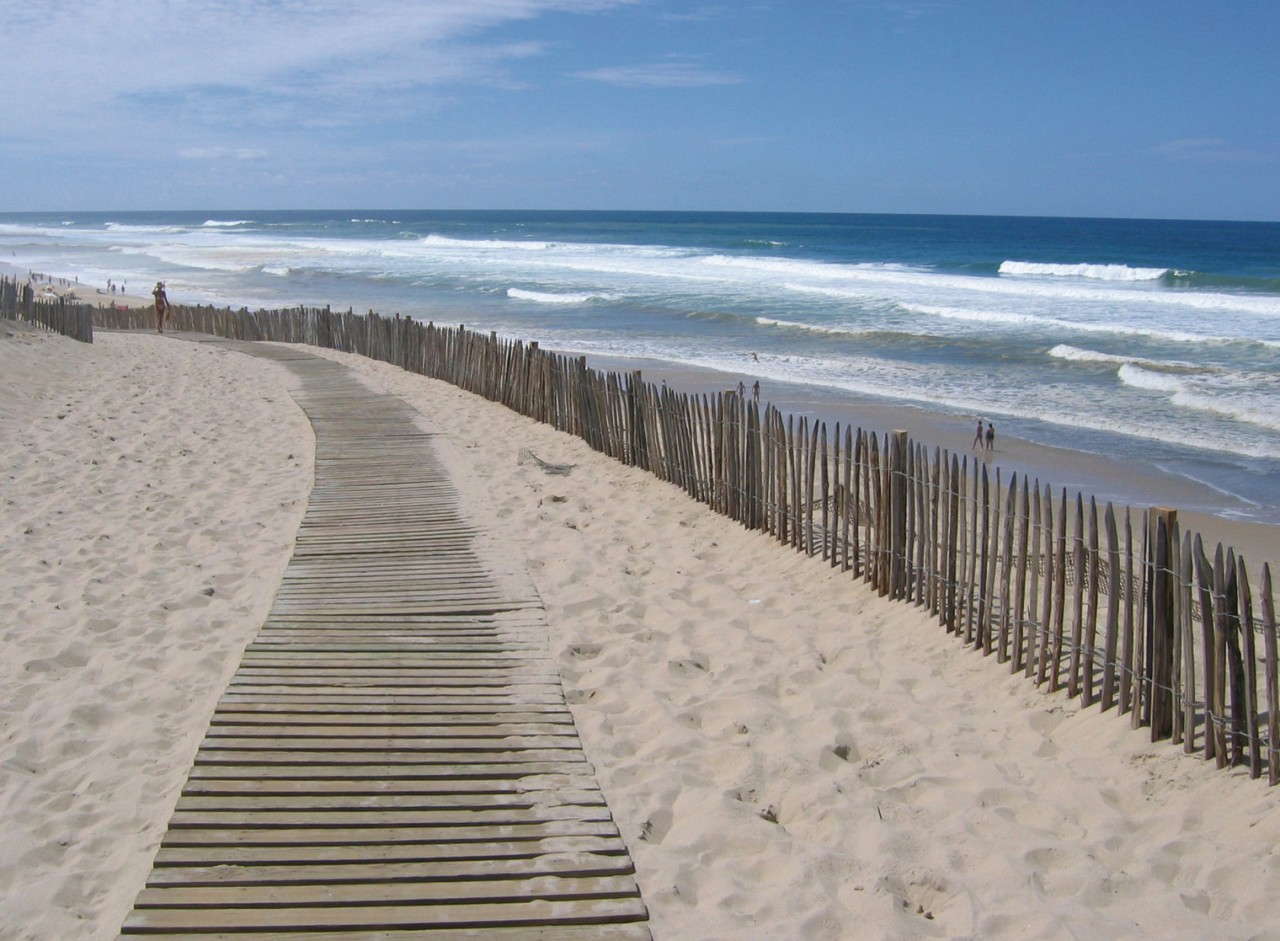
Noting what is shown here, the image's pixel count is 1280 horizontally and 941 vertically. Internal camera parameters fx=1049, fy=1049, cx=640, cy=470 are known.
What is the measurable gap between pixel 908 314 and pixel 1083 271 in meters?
21.3

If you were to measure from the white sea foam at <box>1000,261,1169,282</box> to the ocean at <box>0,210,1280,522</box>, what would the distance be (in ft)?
0.41

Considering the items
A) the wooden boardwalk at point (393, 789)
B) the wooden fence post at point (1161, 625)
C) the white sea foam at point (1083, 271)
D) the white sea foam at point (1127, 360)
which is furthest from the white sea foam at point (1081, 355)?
the white sea foam at point (1083, 271)

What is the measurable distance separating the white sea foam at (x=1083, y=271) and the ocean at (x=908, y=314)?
124 mm

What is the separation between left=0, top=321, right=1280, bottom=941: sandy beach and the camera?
10.8ft

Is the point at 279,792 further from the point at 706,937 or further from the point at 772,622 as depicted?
the point at 772,622

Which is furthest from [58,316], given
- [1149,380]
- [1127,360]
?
[1127,360]

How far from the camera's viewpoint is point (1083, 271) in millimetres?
44688

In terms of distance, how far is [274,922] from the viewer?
2.98m

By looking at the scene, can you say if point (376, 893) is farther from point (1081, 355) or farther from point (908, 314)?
point (908, 314)

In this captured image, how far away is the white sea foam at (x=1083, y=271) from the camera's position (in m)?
41.7

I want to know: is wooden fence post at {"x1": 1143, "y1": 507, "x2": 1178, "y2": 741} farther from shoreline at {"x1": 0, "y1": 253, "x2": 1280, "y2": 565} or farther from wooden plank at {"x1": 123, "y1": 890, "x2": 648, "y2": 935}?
wooden plank at {"x1": 123, "y1": 890, "x2": 648, "y2": 935}

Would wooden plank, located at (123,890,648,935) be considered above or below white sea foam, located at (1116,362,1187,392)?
below

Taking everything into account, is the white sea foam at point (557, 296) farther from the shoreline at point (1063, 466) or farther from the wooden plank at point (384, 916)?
the wooden plank at point (384, 916)

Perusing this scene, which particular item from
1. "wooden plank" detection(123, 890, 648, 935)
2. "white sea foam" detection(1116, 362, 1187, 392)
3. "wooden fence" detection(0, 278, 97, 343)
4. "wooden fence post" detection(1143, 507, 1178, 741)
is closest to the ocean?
"white sea foam" detection(1116, 362, 1187, 392)
